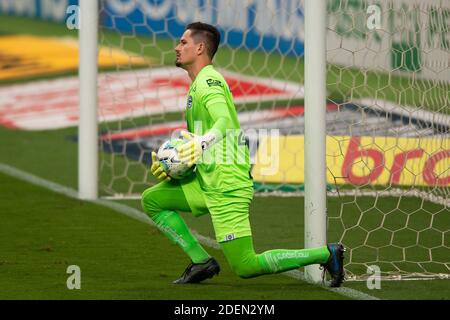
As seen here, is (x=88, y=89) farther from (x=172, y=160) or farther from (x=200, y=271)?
(x=172, y=160)

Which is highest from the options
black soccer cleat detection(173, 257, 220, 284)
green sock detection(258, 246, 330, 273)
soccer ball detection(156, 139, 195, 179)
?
soccer ball detection(156, 139, 195, 179)

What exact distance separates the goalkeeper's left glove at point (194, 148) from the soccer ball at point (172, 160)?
0.11 metres

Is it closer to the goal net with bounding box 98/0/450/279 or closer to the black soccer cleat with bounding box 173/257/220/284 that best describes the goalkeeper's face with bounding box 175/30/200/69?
the goal net with bounding box 98/0/450/279

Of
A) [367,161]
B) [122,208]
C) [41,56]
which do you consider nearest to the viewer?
[367,161]

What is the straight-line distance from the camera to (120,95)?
617 inches

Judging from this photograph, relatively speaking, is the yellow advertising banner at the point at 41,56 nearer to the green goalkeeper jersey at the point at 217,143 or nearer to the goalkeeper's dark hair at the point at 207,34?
the goalkeeper's dark hair at the point at 207,34

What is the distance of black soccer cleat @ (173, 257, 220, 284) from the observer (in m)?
7.73

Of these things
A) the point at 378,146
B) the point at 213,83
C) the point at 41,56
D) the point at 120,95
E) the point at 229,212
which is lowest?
the point at 229,212

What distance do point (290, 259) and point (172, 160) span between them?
85cm

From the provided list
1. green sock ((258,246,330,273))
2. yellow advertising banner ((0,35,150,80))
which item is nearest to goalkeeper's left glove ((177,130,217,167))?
green sock ((258,246,330,273))

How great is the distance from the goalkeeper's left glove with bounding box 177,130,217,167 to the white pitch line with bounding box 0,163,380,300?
3.76 ft

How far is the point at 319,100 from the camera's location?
7.65 metres

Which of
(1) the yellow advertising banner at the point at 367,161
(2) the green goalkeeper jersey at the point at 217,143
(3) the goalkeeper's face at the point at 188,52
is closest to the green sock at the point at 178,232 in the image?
(2) the green goalkeeper jersey at the point at 217,143

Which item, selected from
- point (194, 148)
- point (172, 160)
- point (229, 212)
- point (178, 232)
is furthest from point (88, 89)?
point (194, 148)
